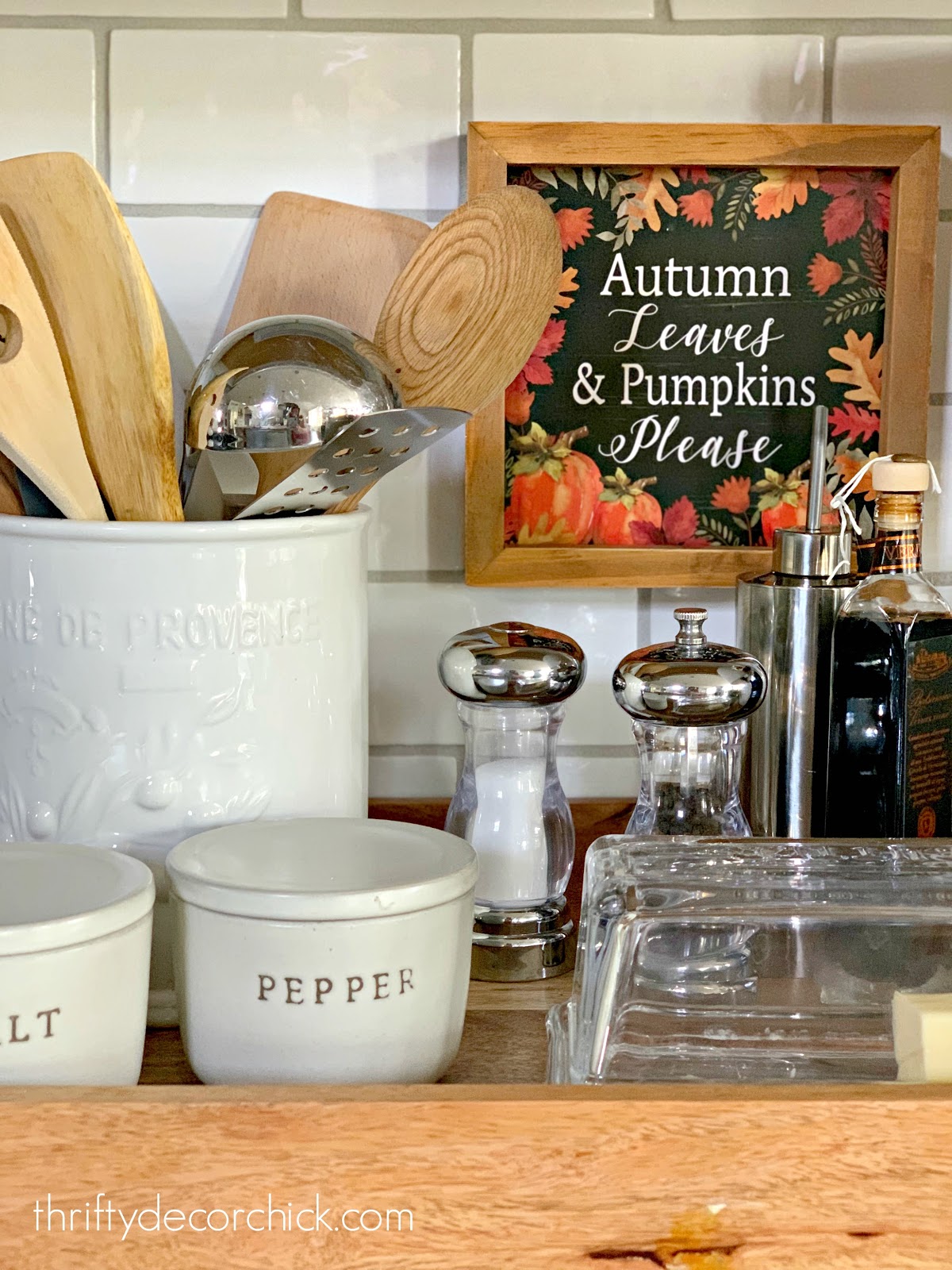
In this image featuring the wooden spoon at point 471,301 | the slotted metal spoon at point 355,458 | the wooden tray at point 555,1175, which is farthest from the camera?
the wooden spoon at point 471,301

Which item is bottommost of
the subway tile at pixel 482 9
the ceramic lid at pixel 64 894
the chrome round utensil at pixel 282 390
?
the ceramic lid at pixel 64 894

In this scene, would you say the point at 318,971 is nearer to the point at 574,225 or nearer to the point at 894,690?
the point at 894,690

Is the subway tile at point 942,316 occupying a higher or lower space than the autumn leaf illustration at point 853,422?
higher

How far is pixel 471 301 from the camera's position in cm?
60

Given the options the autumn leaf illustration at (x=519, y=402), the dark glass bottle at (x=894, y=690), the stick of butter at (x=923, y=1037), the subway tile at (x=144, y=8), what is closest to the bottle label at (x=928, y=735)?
the dark glass bottle at (x=894, y=690)

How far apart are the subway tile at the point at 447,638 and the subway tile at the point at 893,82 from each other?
11.6 inches

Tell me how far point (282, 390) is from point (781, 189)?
33 cm

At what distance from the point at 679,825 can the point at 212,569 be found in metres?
0.24

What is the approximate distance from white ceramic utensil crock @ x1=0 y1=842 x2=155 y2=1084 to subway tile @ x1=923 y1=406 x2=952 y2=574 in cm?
49

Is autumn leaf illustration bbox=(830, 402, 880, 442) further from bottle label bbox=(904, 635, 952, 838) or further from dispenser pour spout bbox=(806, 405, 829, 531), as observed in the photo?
bottle label bbox=(904, 635, 952, 838)

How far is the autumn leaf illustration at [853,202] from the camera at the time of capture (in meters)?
0.68

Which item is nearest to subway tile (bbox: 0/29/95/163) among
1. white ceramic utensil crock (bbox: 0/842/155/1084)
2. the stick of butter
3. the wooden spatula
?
the wooden spatula

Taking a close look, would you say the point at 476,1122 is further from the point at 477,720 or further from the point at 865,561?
the point at 865,561

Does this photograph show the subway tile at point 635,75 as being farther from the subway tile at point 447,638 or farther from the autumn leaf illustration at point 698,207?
the subway tile at point 447,638
